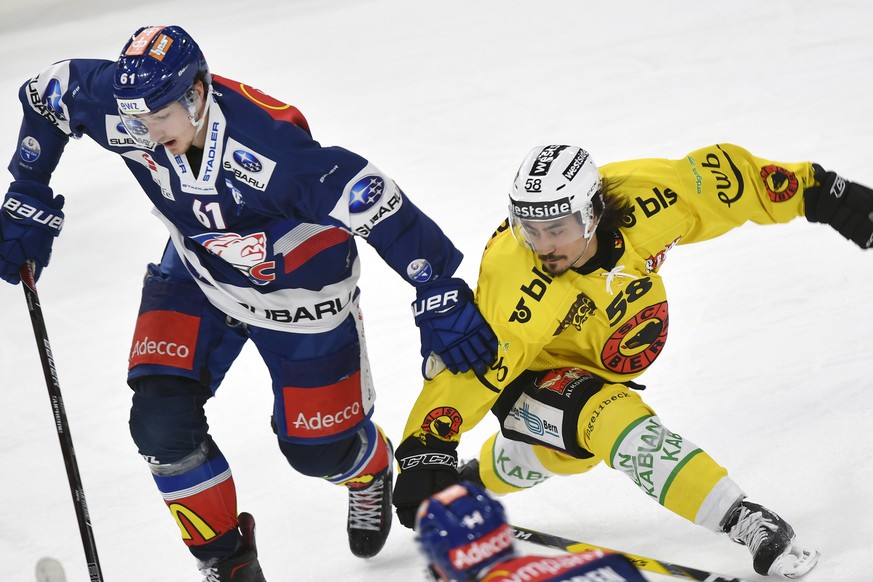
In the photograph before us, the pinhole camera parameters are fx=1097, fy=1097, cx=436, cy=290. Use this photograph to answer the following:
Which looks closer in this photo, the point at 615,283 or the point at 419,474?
the point at 419,474

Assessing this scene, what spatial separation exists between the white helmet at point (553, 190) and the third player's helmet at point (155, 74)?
788 mm

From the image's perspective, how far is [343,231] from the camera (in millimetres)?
2867

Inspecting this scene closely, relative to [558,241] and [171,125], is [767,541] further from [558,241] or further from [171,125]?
[171,125]

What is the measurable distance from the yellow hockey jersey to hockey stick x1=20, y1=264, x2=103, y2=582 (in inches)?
37.1

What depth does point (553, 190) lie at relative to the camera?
2.51m

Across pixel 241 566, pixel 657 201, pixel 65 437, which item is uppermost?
pixel 657 201

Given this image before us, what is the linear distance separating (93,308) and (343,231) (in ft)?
6.98

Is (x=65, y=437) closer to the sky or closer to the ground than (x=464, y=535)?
closer to the ground

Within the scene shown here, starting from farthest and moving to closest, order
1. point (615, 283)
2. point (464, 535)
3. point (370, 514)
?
point (370, 514), point (615, 283), point (464, 535)

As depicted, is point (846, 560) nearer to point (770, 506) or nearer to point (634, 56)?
point (770, 506)

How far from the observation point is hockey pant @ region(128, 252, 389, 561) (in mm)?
2773

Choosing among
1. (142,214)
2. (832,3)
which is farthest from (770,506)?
(832,3)

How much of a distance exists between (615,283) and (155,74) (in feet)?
3.87

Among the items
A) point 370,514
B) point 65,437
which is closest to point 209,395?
point 65,437
